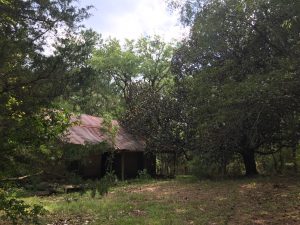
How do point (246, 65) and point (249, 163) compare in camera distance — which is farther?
point (249, 163)

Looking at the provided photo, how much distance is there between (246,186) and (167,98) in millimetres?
11136

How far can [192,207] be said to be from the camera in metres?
12.0

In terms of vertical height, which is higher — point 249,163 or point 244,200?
point 249,163

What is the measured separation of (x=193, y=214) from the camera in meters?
10.9

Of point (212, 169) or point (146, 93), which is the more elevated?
point (146, 93)

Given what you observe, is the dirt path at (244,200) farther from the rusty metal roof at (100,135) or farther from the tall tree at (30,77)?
the rusty metal roof at (100,135)

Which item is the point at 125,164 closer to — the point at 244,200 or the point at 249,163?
the point at 249,163

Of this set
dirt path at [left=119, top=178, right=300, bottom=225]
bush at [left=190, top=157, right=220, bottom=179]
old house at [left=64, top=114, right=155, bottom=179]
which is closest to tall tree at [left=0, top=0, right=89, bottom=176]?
dirt path at [left=119, top=178, right=300, bottom=225]

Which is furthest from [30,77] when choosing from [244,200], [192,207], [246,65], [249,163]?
[249,163]

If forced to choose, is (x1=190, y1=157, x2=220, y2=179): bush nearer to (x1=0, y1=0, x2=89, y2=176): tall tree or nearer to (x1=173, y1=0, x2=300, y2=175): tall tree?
(x1=173, y1=0, x2=300, y2=175): tall tree

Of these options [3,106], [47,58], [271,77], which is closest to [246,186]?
[271,77]

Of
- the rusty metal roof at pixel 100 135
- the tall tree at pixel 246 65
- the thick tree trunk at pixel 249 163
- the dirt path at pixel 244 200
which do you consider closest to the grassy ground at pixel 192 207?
the dirt path at pixel 244 200

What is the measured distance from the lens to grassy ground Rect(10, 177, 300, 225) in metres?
10.1

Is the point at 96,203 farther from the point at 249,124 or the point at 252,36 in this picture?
the point at 252,36
